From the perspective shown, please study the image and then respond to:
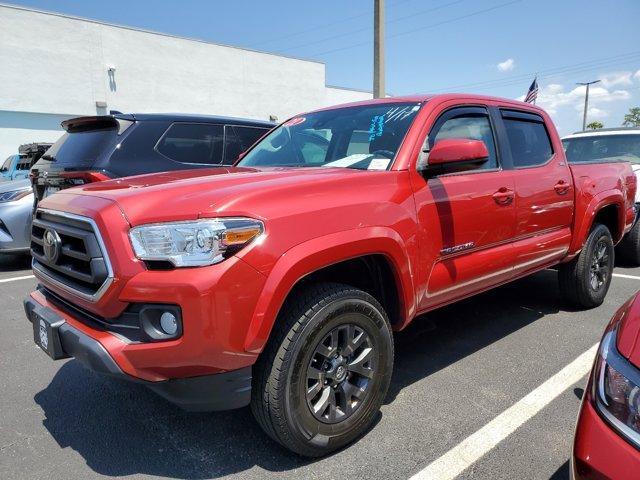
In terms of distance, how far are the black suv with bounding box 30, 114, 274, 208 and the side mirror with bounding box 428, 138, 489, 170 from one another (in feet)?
10.5

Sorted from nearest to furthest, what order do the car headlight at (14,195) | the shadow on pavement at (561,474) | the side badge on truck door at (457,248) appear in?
the shadow on pavement at (561,474), the side badge on truck door at (457,248), the car headlight at (14,195)

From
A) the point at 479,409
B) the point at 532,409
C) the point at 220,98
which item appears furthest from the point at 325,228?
the point at 220,98

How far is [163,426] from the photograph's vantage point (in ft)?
8.86

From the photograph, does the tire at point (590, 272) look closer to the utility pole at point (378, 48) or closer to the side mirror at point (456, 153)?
the side mirror at point (456, 153)

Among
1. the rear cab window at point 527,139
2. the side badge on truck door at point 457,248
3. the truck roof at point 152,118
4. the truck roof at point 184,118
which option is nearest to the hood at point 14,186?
the truck roof at point 152,118

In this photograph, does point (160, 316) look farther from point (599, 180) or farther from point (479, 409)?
point (599, 180)

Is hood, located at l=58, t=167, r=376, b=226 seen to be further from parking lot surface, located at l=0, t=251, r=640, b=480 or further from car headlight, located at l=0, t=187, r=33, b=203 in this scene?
car headlight, located at l=0, t=187, r=33, b=203

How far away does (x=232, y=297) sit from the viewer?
6.38ft

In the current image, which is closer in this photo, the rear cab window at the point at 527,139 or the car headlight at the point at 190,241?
the car headlight at the point at 190,241

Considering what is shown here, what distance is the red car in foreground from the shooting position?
55.1 inches

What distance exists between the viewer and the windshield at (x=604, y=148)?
7.30m

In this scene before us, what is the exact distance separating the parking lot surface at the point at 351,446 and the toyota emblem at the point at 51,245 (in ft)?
3.27

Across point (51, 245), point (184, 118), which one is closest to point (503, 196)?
point (51, 245)

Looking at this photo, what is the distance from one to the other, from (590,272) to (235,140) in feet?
13.5
